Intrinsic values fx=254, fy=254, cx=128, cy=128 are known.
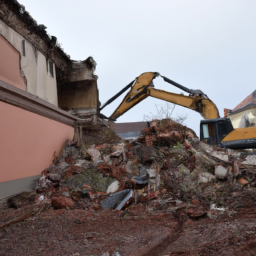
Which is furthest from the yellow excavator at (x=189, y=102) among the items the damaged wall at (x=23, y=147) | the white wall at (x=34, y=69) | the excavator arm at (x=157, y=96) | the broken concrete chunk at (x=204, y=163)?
the damaged wall at (x=23, y=147)

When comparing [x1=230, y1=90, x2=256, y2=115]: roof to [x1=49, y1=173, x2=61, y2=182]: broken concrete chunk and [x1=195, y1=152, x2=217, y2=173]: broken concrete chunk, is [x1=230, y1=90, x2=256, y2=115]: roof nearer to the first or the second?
[x1=195, y1=152, x2=217, y2=173]: broken concrete chunk

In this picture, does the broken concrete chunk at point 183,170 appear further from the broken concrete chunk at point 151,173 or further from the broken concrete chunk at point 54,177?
the broken concrete chunk at point 54,177

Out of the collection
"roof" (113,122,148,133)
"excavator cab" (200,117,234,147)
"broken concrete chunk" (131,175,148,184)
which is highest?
"roof" (113,122,148,133)

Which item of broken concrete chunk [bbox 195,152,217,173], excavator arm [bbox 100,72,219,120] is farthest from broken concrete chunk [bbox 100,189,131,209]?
excavator arm [bbox 100,72,219,120]

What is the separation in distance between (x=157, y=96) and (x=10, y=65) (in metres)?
6.30

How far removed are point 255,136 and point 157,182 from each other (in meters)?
2.15

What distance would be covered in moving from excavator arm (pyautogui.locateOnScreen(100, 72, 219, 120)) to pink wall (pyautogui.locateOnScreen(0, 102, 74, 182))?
391 cm

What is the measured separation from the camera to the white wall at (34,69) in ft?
19.4

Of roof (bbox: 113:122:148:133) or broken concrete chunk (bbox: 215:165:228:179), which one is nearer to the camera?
broken concrete chunk (bbox: 215:165:228:179)

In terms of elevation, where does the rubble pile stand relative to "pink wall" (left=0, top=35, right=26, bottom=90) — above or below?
below

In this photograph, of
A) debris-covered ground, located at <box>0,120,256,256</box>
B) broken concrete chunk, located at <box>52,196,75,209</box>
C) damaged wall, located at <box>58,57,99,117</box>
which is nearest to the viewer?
debris-covered ground, located at <box>0,120,256,256</box>

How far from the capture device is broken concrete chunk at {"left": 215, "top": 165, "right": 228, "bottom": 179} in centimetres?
571

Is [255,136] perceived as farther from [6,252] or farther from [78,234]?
[6,252]

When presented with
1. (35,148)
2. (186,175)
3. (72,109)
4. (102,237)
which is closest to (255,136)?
(186,175)
